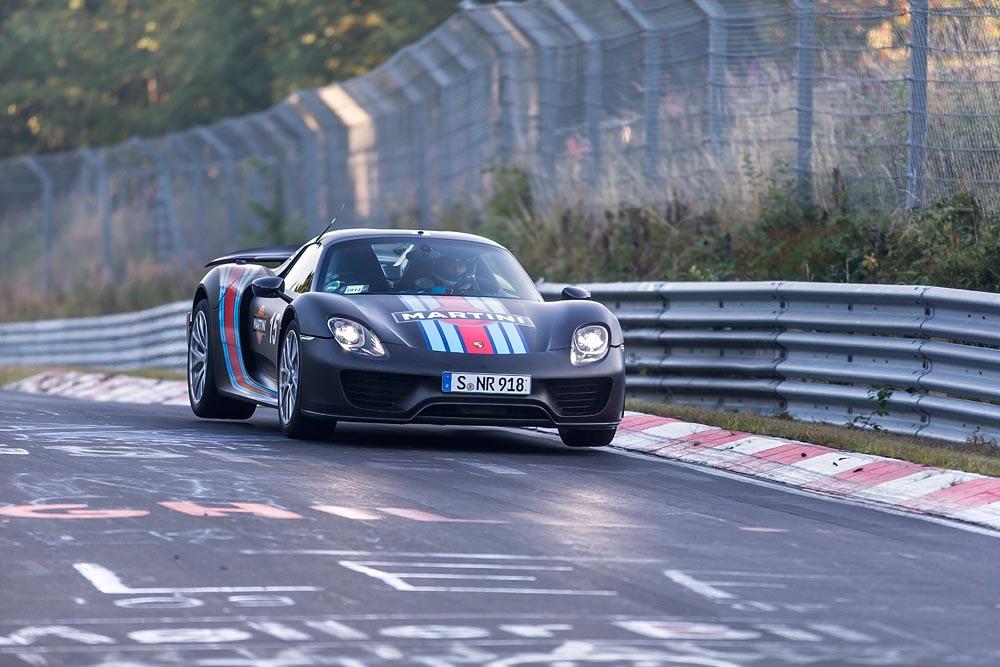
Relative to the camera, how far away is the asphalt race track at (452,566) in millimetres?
5734

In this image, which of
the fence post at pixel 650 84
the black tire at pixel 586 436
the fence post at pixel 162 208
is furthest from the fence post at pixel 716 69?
the fence post at pixel 162 208

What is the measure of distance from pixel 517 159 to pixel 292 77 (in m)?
19.4

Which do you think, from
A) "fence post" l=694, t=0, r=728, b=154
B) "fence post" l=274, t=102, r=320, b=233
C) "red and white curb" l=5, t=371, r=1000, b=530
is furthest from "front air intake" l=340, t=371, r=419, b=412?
"fence post" l=274, t=102, r=320, b=233

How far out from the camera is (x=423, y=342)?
1071 centimetres

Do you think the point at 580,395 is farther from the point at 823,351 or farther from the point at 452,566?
the point at 452,566

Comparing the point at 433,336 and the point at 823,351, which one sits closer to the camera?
the point at 433,336

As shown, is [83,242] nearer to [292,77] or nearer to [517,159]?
[292,77]

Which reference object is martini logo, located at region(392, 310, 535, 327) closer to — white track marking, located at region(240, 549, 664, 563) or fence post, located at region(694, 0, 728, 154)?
white track marking, located at region(240, 549, 664, 563)

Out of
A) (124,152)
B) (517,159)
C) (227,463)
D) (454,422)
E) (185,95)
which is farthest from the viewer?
(185,95)

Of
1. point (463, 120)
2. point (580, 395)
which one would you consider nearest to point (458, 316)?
point (580, 395)

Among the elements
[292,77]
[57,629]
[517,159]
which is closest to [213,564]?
[57,629]

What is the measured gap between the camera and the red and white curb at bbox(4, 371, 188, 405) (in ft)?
62.4

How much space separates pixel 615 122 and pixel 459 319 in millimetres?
8960

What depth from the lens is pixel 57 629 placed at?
5.86 metres
